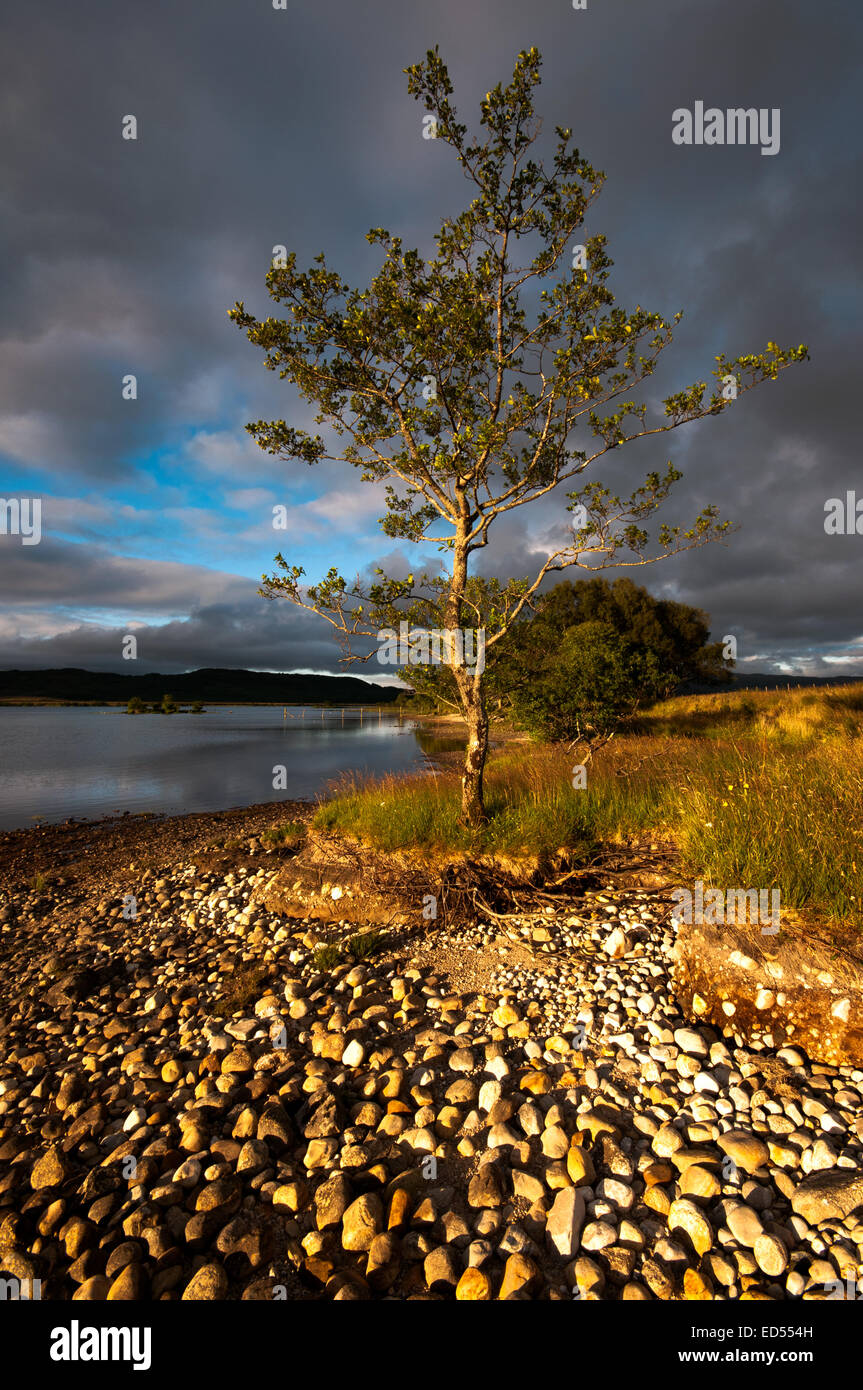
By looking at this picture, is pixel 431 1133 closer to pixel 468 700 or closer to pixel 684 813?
pixel 684 813

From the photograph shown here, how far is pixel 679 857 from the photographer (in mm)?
6852

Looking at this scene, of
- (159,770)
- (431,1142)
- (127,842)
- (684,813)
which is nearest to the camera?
(431,1142)

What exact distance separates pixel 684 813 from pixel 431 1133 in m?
4.92

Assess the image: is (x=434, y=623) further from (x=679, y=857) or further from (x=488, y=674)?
(x=679, y=857)

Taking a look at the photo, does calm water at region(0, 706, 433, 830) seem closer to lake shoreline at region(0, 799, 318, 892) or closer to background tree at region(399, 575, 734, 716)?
lake shoreline at region(0, 799, 318, 892)

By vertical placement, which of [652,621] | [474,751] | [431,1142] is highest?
[652,621]

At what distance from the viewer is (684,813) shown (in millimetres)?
6953

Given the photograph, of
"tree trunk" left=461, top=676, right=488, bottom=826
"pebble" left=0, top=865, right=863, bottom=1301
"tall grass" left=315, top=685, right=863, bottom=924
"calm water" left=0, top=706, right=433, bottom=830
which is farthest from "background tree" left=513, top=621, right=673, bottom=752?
"pebble" left=0, top=865, right=863, bottom=1301

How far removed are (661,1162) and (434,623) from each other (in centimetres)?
644

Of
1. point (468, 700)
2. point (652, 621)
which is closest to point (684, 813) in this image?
point (468, 700)

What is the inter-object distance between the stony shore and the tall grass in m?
1.16

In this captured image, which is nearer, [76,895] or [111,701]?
[76,895]
